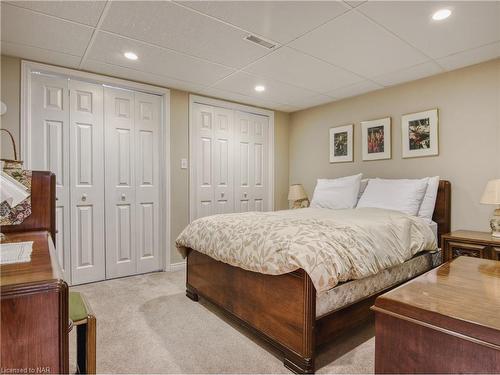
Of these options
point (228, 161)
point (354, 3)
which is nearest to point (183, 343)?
point (354, 3)

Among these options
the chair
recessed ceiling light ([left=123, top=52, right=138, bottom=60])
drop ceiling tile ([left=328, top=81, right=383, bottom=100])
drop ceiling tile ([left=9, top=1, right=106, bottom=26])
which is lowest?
the chair

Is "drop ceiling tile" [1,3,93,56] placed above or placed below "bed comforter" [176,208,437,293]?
above

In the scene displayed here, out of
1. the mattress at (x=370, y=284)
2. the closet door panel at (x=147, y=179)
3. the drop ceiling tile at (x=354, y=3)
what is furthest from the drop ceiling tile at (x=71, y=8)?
the mattress at (x=370, y=284)

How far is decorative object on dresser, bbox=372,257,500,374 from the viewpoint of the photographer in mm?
976

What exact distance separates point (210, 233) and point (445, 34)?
8.04 feet

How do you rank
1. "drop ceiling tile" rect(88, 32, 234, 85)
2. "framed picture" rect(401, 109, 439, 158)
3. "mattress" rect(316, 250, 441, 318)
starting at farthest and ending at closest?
1. "framed picture" rect(401, 109, 439, 158)
2. "drop ceiling tile" rect(88, 32, 234, 85)
3. "mattress" rect(316, 250, 441, 318)

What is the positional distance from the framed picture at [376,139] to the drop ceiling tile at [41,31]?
10.4 feet

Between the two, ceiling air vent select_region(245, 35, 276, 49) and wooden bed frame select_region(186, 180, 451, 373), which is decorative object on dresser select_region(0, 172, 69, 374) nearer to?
wooden bed frame select_region(186, 180, 451, 373)

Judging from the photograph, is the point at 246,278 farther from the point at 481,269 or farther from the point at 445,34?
the point at 445,34

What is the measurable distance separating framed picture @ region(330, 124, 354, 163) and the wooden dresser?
3.82 m

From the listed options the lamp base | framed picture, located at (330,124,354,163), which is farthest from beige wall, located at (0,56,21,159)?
the lamp base

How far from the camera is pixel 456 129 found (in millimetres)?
3006

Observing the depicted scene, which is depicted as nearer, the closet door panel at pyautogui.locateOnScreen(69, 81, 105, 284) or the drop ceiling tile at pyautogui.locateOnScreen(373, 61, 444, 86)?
the drop ceiling tile at pyautogui.locateOnScreen(373, 61, 444, 86)

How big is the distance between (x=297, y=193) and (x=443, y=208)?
1930mm
